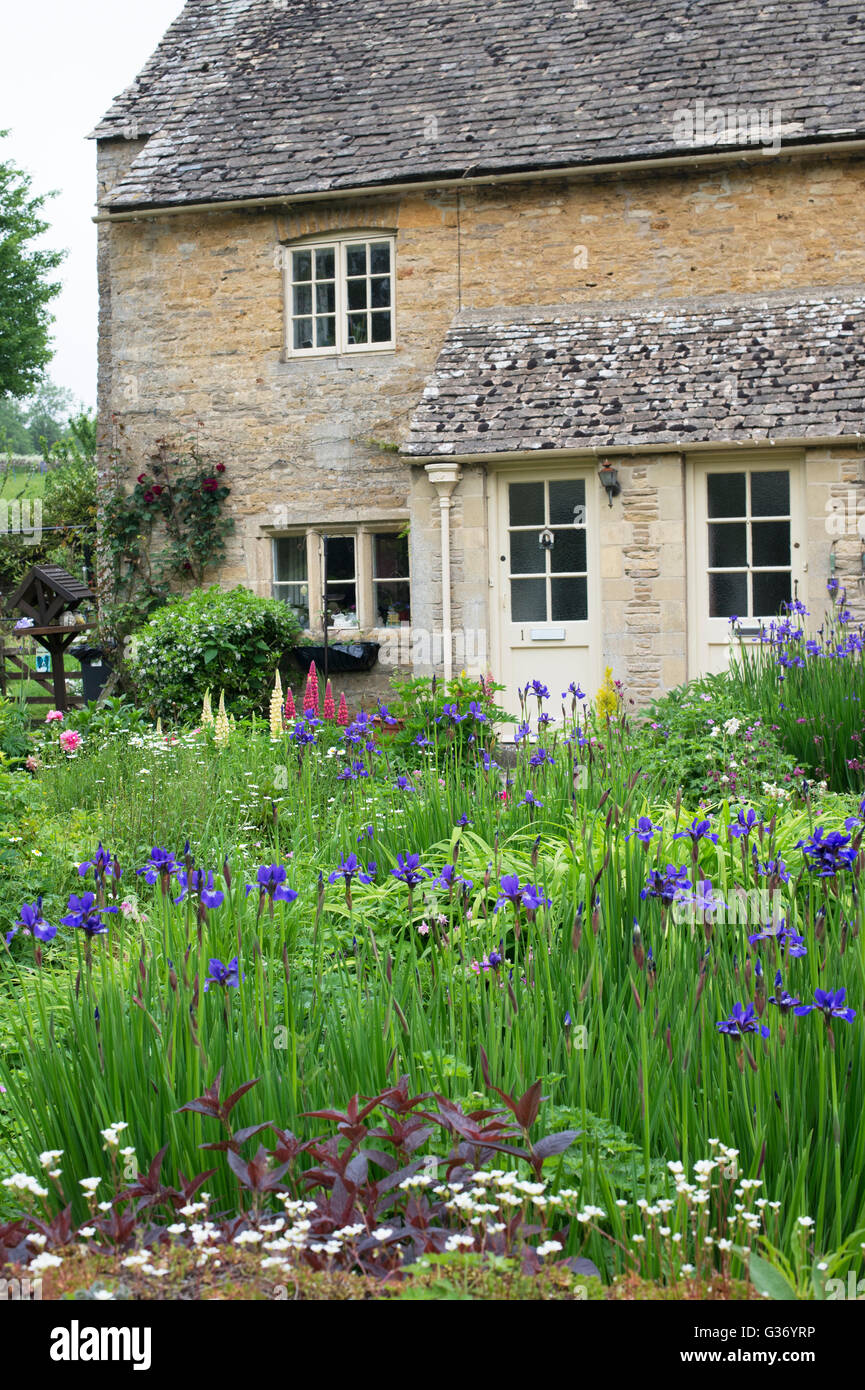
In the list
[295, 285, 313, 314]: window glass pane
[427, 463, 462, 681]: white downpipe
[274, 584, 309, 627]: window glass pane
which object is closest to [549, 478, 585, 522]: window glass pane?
[427, 463, 462, 681]: white downpipe

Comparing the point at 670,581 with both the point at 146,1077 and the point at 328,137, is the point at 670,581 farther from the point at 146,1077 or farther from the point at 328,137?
the point at 146,1077

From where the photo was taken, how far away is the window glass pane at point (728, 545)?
12.8 m

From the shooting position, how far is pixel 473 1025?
11.1ft

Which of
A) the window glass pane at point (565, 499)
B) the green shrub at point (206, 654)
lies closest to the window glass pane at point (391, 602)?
the green shrub at point (206, 654)

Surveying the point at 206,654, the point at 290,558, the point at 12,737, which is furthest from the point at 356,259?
the point at 12,737

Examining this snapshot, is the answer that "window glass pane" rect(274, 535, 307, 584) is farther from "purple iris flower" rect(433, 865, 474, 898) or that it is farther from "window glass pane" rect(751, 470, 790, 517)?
"purple iris flower" rect(433, 865, 474, 898)

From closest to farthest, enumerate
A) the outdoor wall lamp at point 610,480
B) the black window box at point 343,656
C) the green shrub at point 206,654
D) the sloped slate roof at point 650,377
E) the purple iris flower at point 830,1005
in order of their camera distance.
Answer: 1. the purple iris flower at point 830,1005
2. the sloped slate roof at point 650,377
3. the outdoor wall lamp at point 610,480
4. the green shrub at point 206,654
5. the black window box at point 343,656

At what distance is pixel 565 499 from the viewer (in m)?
13.2

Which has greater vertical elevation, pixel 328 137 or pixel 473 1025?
pixel 328 137

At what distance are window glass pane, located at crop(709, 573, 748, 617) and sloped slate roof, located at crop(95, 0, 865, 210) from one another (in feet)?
14.8

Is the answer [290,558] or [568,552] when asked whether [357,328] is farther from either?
[568,552]

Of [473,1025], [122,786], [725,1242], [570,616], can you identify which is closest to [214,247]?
[570,616]

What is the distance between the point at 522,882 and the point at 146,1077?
6.86 ft

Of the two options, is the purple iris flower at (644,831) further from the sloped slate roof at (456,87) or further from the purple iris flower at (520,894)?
the sloped slate roof at (456,87)
